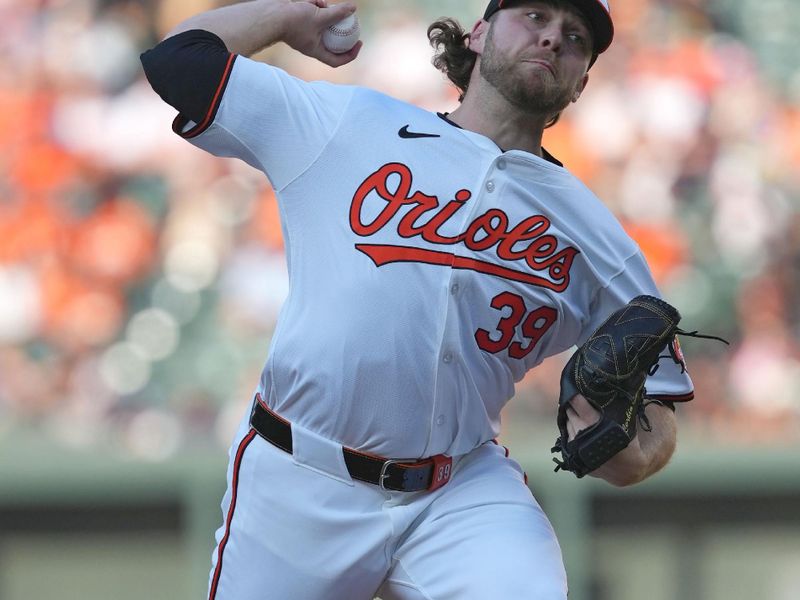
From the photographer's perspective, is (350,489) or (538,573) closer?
(538,573)

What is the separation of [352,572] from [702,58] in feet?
Result: 15.6

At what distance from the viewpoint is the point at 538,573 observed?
2436mm

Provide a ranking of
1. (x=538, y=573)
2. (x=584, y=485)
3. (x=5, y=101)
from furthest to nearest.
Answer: (x=5, y=101), (x=584, y=485), (x=538, y=573)

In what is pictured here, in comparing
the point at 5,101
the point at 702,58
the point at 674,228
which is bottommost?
the point at 5,101

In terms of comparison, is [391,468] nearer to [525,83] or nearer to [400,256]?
[400,256]

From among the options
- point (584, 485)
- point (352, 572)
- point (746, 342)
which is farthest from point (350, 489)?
point (746, 342)

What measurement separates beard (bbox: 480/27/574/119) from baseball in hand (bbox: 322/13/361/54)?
314 mm

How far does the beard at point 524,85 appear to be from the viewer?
268 cm

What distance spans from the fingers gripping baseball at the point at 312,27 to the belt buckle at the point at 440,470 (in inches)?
35.6

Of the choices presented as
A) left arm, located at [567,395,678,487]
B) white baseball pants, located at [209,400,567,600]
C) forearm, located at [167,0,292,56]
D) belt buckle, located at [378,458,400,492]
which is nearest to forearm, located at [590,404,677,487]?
left arm, located at [567,395,678,487]

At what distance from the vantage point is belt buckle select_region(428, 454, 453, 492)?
2631mm


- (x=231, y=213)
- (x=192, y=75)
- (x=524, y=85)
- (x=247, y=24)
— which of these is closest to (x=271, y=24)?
(x=247, y=24)

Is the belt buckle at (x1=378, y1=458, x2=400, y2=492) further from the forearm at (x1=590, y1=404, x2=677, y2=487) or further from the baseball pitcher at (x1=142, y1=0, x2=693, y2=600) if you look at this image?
the forearm at (x1=590, y1=404, x2=677, y2=487)

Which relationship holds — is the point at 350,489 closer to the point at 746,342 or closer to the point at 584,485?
the point at 584,485
